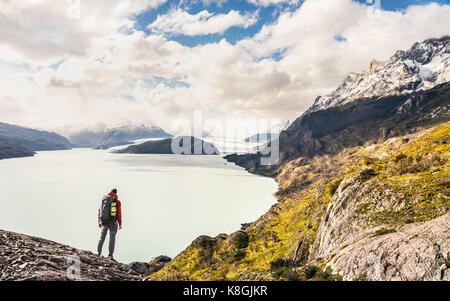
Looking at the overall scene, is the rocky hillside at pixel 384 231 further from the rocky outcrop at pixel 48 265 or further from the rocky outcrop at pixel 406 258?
the rocky outcrop at pixel 48 265

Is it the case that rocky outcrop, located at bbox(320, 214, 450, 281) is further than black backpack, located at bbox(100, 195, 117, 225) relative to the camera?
No

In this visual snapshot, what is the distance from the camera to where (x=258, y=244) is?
6431 centimetres

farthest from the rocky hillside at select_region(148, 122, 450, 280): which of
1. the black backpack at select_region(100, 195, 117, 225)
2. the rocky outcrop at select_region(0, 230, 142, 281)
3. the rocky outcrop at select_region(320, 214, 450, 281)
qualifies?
the black backpack at select_region(100, 195, 117, 225)

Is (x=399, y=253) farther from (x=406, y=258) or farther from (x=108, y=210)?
(x=108, y=210)

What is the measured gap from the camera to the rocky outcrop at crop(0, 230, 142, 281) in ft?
35.8

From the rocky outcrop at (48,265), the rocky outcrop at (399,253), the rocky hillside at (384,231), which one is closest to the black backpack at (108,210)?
the rocky outcrop at (48,265)

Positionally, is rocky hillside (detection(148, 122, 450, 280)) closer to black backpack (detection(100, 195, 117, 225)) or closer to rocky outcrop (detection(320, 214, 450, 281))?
rocky outcrop (detection(320, 214, 450, 281))

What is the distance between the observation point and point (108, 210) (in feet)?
56.9

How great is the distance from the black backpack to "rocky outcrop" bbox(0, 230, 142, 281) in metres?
2.68

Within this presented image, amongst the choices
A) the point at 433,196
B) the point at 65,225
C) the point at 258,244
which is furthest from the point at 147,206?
the point at 433,196

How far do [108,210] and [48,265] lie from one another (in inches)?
219

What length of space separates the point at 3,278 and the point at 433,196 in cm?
3028

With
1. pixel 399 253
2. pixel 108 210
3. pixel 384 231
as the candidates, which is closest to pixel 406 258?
pixel 399 253
